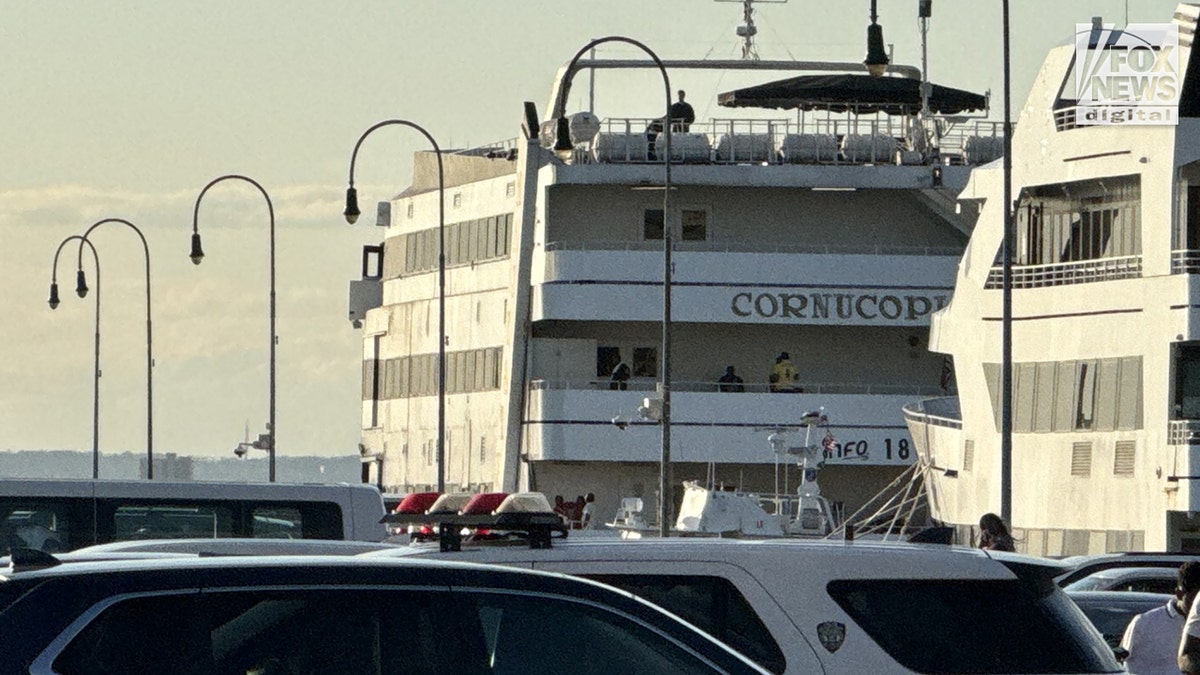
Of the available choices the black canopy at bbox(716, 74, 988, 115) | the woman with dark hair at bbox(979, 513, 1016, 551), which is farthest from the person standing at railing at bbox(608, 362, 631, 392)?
the woman with dark hair at bbox(979, 513, 1016, 551)

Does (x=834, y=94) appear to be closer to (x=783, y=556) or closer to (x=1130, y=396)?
(x=1130, y=396)

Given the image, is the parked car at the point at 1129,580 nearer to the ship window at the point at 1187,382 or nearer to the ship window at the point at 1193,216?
the ship window at the point at 1187,382

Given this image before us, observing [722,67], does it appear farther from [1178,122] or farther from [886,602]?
[886,602]

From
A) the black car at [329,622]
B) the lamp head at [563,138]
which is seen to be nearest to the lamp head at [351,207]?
the lamp head at [563,138]

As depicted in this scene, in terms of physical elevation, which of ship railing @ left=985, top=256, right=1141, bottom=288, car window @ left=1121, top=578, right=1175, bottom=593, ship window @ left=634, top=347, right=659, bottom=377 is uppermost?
ship railing @ left=985, top=256, right=1141, bottom=288

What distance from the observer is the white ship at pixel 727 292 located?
2328 inches

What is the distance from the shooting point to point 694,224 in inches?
2394

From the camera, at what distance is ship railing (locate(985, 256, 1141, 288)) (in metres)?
41.6

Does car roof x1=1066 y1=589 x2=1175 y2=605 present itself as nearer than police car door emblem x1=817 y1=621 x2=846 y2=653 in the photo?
No

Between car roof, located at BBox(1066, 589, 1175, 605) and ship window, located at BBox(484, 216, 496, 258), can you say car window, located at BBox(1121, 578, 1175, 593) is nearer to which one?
car roof, located at BBox(1066, 589, 1175, 605)

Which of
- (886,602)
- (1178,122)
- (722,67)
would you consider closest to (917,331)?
(722,67)

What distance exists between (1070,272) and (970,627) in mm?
34992

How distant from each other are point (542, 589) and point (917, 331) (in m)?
54.3

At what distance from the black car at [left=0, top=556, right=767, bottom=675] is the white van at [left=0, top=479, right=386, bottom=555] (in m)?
11.5
